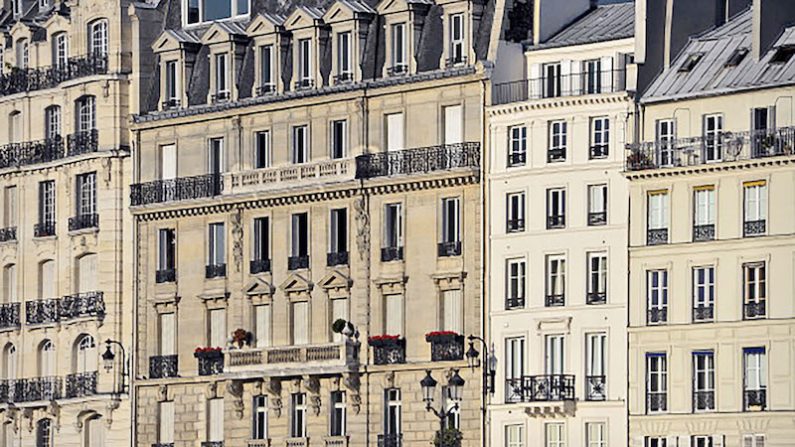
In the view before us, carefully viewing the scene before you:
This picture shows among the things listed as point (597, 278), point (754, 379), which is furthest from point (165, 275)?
point (754, 379)

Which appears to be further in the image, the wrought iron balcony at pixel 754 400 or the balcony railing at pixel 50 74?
the balcony railing at pixel 50 74

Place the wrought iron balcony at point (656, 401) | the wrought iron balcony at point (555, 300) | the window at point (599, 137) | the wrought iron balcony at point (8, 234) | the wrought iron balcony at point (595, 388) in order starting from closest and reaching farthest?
the wrought iron balcony at point (656, 401) → the wrought iron balcony at point (595, 388) → the window at point (599, 137) → the wrought iron balcony at point (555, 300) → the wrought iron balcony at point (8, 234)

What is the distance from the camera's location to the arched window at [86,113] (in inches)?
4941

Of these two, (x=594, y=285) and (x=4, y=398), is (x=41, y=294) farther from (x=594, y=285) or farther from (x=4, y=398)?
(x=594, y=285)

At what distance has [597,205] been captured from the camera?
10712 centimetres

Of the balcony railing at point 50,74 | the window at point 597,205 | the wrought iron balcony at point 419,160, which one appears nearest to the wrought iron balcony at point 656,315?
the window at point 597,205

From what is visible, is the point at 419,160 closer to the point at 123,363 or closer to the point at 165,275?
the point at 165,275

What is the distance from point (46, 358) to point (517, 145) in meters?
25.2

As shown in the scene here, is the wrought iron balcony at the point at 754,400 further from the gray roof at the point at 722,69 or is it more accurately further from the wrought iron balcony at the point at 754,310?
the gray roof at the point at 722,69

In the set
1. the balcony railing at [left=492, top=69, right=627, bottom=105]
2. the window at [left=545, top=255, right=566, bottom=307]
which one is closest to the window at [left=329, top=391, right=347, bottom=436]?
the window at [left=545, top=255, right=566, bottom=307]

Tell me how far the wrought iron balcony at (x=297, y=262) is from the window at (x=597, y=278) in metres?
12.8

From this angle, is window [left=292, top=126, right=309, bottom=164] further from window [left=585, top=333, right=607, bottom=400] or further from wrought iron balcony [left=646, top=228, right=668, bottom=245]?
wrought iron balcony [left=646, top=228, right=668, bottom=245]

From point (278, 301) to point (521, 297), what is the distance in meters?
11.3

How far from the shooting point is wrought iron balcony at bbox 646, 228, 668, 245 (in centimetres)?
10506
